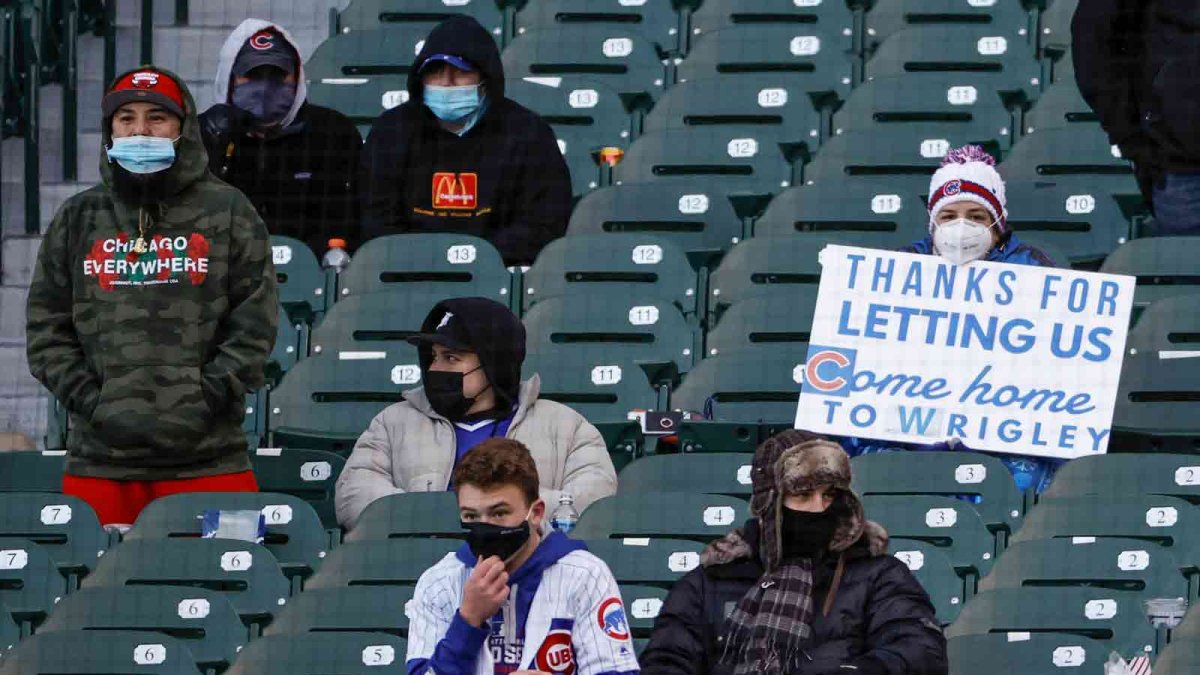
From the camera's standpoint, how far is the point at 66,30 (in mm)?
10125

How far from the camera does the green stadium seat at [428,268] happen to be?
334 inches

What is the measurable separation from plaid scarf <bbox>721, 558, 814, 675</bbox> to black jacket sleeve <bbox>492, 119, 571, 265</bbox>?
3200mm

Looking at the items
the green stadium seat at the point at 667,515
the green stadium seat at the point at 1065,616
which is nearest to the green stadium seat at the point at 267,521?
the green stadium seat at the point at 667,515

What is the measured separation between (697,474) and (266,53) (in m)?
2.48

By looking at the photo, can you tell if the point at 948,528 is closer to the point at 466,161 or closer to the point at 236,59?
the point at 466,161

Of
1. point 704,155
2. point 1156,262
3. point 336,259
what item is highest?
point 704,155

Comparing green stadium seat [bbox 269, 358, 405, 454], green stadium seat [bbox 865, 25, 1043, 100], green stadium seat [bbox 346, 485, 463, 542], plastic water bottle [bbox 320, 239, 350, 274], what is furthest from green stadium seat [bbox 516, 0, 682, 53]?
green stadium seat [bbox 346, 485, 463, 542]

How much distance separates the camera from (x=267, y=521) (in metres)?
7.12

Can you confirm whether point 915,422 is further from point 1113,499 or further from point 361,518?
point 361,518

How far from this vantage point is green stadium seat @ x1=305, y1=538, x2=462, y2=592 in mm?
6859

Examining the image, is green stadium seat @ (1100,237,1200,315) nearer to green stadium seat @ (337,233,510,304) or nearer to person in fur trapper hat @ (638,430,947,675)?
green stadium seat @ (337,233,510,304)

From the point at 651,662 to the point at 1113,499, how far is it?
1798 mm

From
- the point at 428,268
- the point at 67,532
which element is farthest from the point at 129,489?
the point at 428,268

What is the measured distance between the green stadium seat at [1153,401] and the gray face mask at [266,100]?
286 centimetres
